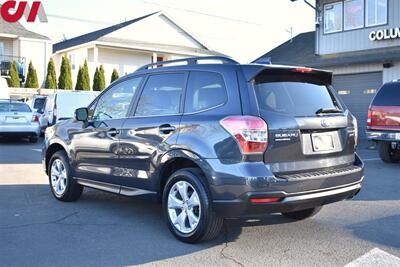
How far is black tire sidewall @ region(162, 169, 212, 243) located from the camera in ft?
15.8

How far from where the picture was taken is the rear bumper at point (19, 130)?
52.4ft

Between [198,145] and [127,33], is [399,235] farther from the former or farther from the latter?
[127,33]

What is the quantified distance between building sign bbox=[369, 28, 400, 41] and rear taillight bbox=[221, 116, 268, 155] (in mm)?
15044

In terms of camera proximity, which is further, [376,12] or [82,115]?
[376,12]

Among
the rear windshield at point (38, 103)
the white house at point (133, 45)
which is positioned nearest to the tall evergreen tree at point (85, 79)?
the white house at point (133, 45)

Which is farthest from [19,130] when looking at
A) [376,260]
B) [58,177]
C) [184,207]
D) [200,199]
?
[376,260]

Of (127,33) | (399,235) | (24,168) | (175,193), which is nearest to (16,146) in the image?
(24,168)

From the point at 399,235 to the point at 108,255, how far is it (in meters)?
3.09

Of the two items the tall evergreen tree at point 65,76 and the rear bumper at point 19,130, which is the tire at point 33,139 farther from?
the tall evergreen tree at point 65,76

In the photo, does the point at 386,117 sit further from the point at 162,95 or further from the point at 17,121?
the point at 17,121

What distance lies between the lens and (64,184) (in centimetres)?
709

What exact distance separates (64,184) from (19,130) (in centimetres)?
999

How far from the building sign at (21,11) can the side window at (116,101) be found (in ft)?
94.8

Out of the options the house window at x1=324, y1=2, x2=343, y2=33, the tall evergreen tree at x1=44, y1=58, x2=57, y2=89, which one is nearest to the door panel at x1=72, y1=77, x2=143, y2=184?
the house window at x1=324, y1=2, x2=343, y2=33
